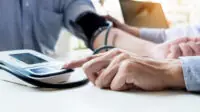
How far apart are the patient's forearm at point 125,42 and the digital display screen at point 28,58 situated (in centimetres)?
45

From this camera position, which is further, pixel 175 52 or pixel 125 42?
pixel 125 42

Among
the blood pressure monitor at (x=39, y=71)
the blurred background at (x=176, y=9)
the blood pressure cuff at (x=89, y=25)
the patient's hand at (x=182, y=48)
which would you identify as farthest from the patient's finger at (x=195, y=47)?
the blurred background at (x=176, y=9)

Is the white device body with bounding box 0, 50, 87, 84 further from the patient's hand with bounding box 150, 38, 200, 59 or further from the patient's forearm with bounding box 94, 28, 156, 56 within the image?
the patient's forearm with bounding box 94, 28, 156, 56

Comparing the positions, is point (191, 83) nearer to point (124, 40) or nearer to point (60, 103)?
point (60, 103)

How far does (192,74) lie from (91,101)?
181mm

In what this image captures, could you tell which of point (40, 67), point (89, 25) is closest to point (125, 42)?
point (89, 25)

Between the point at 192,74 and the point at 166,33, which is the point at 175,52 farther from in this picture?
the point at 166,33

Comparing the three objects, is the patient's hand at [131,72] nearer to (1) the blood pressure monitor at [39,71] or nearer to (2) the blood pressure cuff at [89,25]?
(1) the blood pressure monitor at [39,71]

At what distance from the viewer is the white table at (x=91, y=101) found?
52cm

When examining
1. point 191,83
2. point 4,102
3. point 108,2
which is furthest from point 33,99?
point 108,2

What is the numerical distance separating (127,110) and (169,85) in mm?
134

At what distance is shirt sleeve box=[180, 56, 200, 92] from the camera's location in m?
0.59

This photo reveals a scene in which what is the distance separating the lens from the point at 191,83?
0.60 metres

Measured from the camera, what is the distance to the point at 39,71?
64 centimetres
